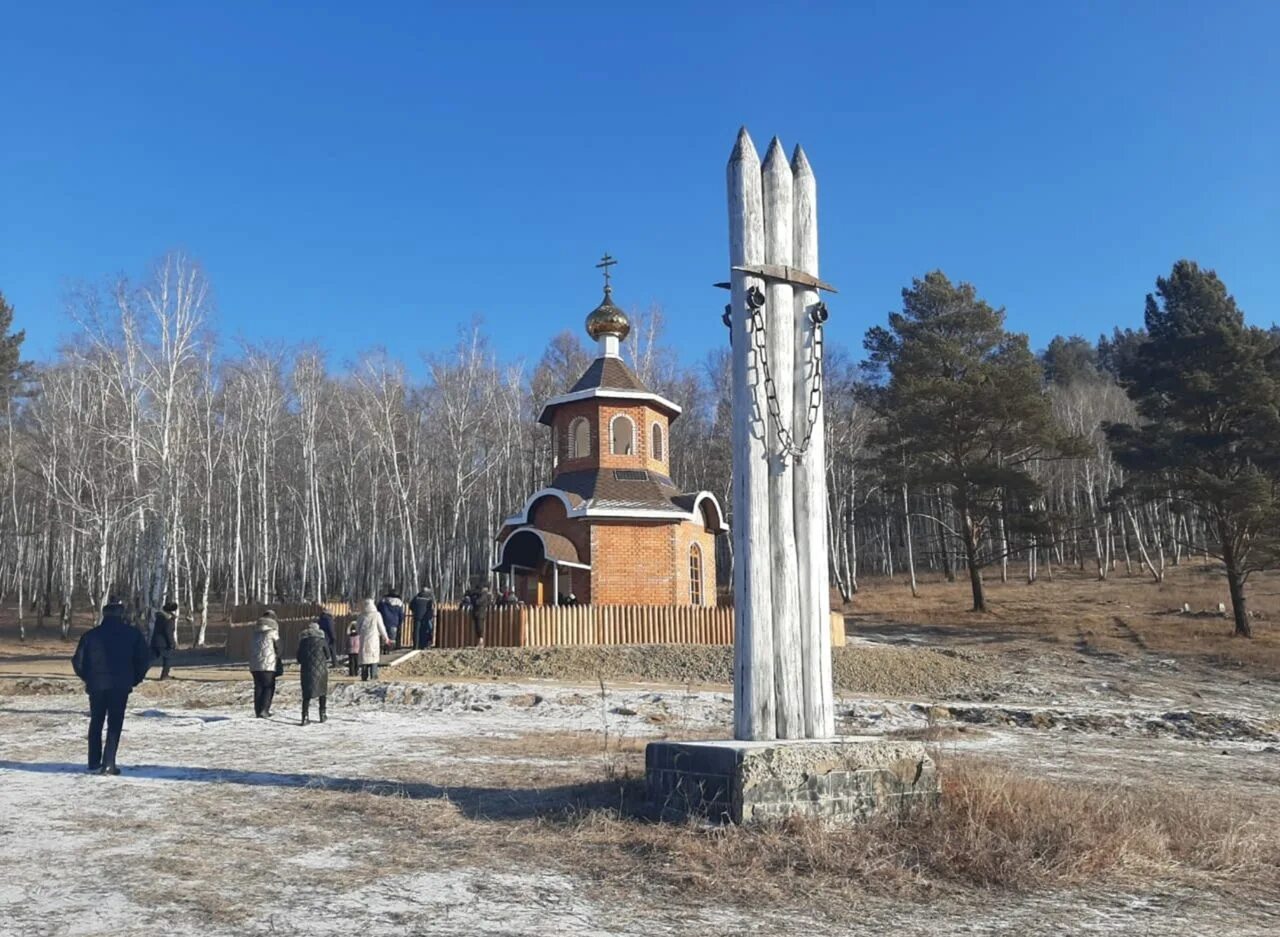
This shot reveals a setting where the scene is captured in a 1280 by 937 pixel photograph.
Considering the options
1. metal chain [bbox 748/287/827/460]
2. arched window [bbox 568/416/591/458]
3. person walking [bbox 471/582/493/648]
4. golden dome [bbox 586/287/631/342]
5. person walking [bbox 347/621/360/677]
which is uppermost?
golden dome [bbox 586/287/631/342]

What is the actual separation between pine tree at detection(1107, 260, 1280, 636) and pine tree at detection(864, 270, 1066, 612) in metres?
3.44

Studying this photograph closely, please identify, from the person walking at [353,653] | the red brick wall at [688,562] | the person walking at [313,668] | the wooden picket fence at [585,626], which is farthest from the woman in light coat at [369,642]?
the red brick wall at [688,562]

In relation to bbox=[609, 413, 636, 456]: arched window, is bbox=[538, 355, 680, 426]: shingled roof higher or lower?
higher

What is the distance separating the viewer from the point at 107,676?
891cm

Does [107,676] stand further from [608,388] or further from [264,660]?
[608,388]

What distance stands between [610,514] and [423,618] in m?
5.20

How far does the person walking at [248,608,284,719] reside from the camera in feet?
41.9

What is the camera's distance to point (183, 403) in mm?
30031

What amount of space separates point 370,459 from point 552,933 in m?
39.5

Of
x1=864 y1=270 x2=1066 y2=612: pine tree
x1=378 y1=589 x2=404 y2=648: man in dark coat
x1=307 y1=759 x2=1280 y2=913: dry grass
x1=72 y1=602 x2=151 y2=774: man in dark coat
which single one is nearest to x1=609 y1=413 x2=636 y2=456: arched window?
x1=378 y1=589 x2=404 y2=648: man in dark coat

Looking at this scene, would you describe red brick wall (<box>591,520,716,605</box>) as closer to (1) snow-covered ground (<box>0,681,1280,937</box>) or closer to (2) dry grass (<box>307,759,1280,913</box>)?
(1) snow-covered ground (<box>0,681,1280,937</box>)

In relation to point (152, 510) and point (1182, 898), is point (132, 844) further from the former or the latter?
point (152, 510)

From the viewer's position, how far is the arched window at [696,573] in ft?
85.3

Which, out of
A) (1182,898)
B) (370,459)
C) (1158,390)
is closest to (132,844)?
(1182,898)
